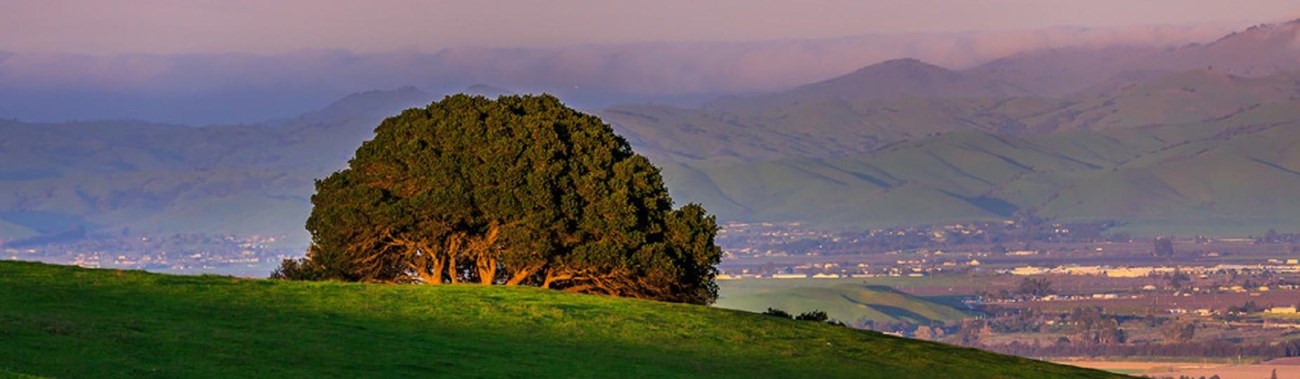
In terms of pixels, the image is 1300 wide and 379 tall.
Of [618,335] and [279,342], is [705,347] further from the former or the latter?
[279,342]

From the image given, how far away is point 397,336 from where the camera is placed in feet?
126

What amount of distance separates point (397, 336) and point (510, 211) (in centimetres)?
1596

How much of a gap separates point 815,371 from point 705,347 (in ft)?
9.40

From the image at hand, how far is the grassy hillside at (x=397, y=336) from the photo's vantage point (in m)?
32.6

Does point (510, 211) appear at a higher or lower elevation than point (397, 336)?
higher

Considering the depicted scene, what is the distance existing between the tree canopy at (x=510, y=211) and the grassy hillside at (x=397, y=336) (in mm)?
6134

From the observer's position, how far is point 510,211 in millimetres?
54031

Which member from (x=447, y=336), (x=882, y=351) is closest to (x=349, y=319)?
(x=447, y=336)

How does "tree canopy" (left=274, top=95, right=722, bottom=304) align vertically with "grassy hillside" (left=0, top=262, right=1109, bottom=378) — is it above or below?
above

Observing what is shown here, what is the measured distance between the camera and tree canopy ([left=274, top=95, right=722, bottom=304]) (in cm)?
5419

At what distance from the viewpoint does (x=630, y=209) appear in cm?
5412

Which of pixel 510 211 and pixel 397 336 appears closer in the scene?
A: pixel 397 336

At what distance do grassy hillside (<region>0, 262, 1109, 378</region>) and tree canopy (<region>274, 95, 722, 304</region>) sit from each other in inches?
241

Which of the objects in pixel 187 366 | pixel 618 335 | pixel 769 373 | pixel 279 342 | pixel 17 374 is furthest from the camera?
pixel 618 335
